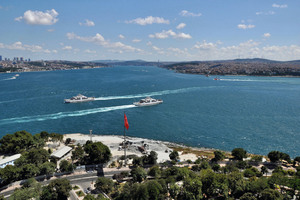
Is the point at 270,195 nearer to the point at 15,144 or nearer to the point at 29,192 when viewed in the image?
the point at 29,192

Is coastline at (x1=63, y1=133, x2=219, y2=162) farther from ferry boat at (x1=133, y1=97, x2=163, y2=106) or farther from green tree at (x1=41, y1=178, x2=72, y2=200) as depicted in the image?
ferry boat at (x1=133, y1=97, x2=163, y2=106)

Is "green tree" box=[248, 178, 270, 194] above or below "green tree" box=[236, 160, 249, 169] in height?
above

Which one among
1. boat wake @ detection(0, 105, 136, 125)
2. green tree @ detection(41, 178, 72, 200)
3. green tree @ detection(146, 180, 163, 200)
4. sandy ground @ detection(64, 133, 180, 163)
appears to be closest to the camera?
green tree @ detection(146, 180, 163, 200)

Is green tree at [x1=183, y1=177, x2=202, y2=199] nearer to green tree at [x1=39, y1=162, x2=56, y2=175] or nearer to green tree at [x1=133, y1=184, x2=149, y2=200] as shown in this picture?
green tree at [x1=133, y1=184, x2=149, y2=200]

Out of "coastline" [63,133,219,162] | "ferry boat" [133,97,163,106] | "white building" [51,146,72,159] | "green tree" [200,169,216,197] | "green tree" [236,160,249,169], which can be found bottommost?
"coastline" [63,133,219,162]

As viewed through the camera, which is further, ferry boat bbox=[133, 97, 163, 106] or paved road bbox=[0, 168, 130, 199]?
ferry boat bbox=[133, 97, 163, 106]

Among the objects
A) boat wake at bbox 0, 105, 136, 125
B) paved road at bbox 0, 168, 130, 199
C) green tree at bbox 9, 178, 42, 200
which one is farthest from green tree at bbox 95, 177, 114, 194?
boat wake at bbox 0, 105, 136, 125

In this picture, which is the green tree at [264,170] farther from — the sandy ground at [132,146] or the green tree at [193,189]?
the green tree at [193,189]

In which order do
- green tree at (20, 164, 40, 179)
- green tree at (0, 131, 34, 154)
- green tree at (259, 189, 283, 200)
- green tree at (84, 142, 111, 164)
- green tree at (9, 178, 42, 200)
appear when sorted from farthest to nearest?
green tree at (0, 131, 34, 154)
green tree at (84, 142, 111, 164)
green tree at (20, 164, 40, 179)
green tree at (9, 178, 42, 200)
green tree at (259, 189, 283, 200)

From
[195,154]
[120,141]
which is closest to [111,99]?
[120,141]

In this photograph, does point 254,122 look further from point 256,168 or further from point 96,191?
point 96,191
